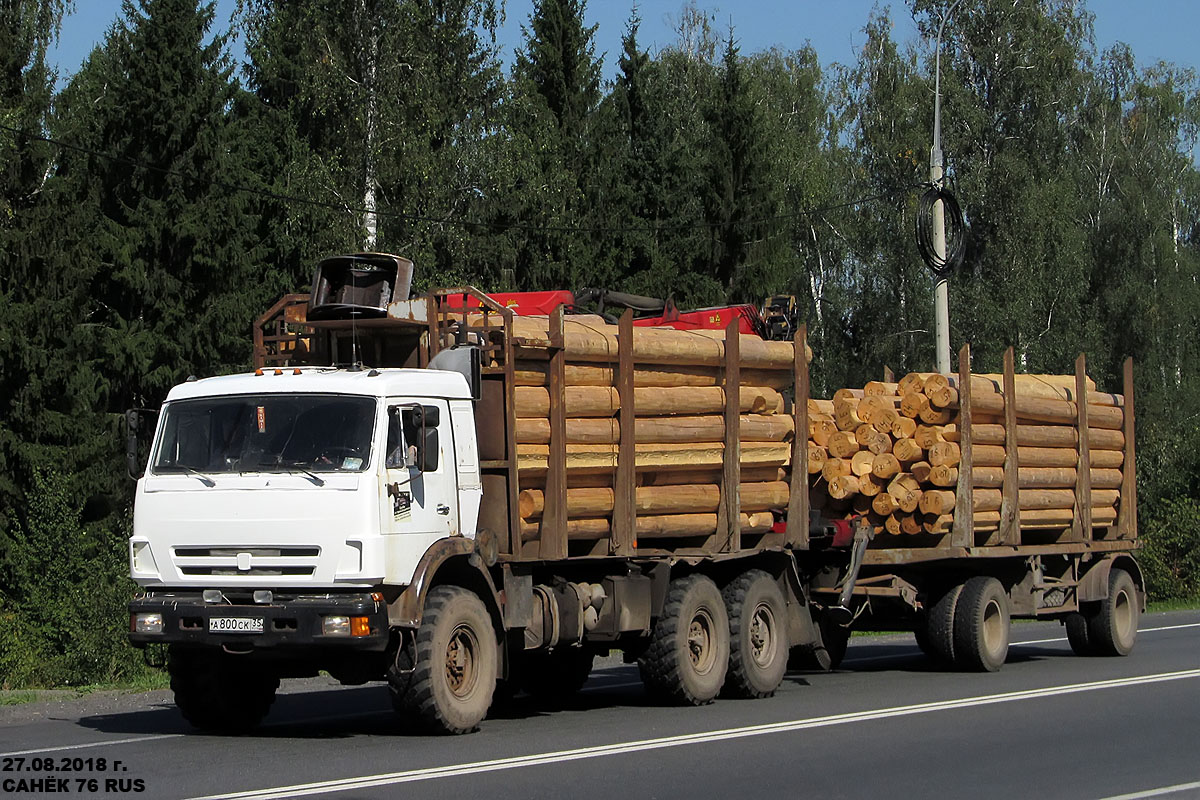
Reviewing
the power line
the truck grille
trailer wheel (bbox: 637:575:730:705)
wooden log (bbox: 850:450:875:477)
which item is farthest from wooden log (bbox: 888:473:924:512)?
the power line

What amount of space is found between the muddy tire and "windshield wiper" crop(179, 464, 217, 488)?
8.89 m

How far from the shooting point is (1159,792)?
9234 millimetres

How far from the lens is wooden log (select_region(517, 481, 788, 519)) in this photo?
13.1 m

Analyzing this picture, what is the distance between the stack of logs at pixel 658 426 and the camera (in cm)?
1318

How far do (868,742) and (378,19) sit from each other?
27.3 metres

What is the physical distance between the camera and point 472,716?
38.5ft

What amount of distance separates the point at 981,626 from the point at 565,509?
6101 mm

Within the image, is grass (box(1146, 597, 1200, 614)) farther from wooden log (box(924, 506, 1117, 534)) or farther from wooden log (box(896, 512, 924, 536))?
wooden log (box(896, 512, 924, 536))

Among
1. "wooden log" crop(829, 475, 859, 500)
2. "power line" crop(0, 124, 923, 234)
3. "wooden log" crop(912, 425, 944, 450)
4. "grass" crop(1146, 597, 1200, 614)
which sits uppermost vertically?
"power line" crop(0, 124, 923, 234)

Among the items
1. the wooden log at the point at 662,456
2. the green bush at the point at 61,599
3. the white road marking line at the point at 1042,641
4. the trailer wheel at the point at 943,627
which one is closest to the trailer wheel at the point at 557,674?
the wooden log at the point at 662,456

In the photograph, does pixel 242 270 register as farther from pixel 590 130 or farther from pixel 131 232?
pixel 590 130

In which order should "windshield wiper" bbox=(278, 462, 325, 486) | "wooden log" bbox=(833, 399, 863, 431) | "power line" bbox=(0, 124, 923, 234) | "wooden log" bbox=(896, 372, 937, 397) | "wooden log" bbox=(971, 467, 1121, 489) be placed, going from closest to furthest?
"windshield wiper" bbox=(278, 462, 325, 486) → "wooden log" bbox=(833, 399, 863, 431) → "wooden log" bbox=(896, 372, 937, 397) → "wooden log" bbox=(971, 467, 1121, 489) → "power line" bbox=(0, 124, 923, 234)

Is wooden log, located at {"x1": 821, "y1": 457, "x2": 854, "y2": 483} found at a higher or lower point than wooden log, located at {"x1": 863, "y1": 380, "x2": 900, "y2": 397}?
lower

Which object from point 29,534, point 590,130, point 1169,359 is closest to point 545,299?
point 29,534
